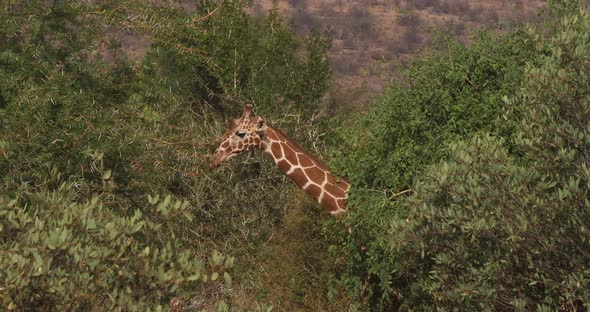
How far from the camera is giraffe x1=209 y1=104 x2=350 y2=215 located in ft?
39.7

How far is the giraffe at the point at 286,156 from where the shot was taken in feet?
39.7

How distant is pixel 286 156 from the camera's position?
1276 centimetres

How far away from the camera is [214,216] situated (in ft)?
51.5

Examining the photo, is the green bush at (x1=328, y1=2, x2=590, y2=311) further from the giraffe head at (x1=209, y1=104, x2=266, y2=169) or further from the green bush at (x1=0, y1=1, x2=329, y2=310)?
the giraffe head at (x1=209, y1=104, x2=266, y2=169)

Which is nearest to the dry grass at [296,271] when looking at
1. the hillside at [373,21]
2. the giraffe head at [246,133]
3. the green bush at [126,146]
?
the green bush at [126,146]

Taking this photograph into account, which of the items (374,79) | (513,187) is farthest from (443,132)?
(374,79)

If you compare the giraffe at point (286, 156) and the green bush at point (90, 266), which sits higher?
the green bush at point (90, 266)

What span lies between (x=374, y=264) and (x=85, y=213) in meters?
4.87

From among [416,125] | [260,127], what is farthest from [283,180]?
[416,125]

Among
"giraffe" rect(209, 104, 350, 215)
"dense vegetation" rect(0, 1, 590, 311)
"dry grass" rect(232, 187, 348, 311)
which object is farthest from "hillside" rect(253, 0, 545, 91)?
"giraffe" rect(209, 104, 350, 215)

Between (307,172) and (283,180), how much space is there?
3.74 meters

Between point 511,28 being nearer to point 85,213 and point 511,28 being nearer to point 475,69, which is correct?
point 475,69

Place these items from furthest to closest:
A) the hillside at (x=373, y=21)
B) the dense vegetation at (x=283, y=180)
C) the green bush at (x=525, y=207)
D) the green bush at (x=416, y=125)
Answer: the hillside at (x=373, y=21), the green bush at (x=416, y=125), the green bush at (x=525, y=207), the dense vegetation at (x=283, y=180)

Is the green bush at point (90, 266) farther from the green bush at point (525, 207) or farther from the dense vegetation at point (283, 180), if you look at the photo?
the green bush at point (525, 207)
